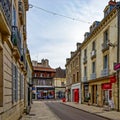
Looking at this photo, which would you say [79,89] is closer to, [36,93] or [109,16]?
[109,16]

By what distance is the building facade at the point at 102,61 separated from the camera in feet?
83.7

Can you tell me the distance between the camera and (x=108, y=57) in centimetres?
2727

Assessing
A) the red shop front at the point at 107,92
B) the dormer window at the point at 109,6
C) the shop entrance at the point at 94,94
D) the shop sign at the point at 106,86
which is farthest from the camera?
the shop entrance at the point at 94,94

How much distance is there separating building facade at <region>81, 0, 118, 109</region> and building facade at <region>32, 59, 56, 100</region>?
34.3 meters

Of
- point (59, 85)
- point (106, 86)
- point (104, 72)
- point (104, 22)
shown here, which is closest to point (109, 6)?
point (104, 22)

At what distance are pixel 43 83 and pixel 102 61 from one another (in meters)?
45.9

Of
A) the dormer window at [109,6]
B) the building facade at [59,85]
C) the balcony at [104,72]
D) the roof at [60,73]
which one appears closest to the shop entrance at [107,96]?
the balcony at [104,72]

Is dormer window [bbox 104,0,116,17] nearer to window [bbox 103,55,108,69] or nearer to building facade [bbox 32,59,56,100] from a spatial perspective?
window [bbox 103,55,108,69]

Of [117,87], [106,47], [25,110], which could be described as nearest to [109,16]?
[106,47]

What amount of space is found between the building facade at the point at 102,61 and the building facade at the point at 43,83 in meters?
34.3

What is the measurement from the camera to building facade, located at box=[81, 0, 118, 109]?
25500mm

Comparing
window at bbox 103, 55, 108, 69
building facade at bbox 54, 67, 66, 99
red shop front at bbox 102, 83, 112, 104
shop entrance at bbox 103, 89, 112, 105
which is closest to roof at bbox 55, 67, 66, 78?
building facade at bbox 54, 67, 66, 99

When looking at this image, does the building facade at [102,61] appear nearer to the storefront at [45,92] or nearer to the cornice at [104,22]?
the cornice at [104,22]

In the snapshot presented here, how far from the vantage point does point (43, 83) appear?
73.8 m
